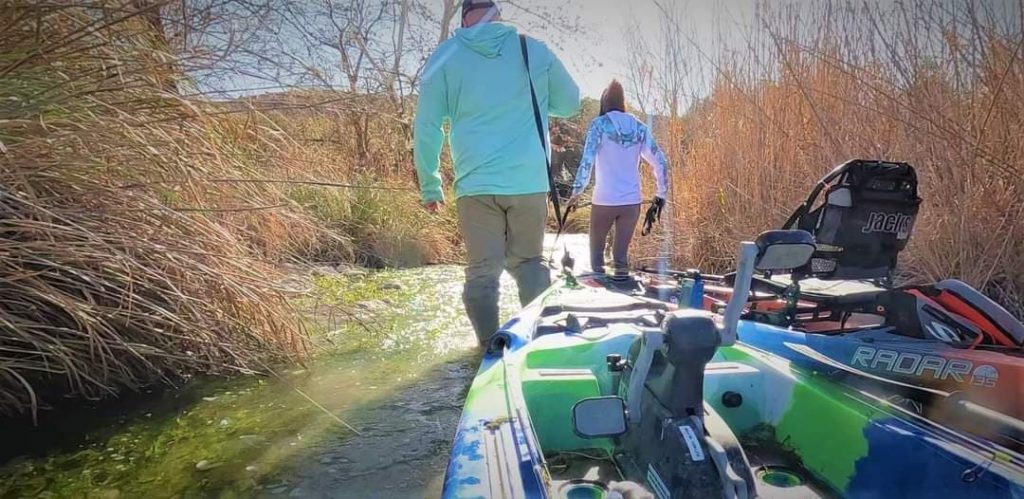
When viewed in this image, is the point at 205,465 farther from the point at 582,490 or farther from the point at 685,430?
the point at 685,430

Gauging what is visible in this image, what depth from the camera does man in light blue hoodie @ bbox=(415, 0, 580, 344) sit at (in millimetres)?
3232

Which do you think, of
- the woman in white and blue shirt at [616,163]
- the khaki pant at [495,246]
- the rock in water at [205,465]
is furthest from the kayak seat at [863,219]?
the woman in white and blue shirt at [616,163]

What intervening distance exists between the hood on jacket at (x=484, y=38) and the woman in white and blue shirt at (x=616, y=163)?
6.88ft

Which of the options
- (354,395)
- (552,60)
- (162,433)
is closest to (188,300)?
(162,433)

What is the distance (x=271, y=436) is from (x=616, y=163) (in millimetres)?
3506

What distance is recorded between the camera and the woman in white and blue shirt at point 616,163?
5242mm

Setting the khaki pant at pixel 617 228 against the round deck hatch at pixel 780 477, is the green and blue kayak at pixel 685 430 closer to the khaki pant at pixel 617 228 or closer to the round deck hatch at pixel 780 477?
the round deck hatch at pixel 780 477

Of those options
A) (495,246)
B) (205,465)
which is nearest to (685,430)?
(205,465)

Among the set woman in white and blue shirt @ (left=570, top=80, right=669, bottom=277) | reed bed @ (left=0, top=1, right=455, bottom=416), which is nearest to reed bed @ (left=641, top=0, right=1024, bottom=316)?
woman in white and blue shirt @ (left=570, top=80, right=669, bottom=277)

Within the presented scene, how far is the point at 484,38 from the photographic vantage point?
3.18m

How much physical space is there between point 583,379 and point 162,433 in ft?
5.69

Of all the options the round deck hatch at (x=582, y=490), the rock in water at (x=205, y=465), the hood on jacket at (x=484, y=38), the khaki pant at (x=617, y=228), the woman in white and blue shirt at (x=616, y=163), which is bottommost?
the rock in water at (x=205, y=465)

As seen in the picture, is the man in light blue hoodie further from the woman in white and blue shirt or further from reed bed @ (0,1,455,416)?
the woman in white and blue shirt

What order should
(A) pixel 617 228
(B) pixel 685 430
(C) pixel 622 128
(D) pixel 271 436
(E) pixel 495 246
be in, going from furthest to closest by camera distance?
(A) pixel 617 228 < (C) pixel 622 128 < (E) pixel 495 246 < (D) pixel 271 436 < (B) pixel 685 430
